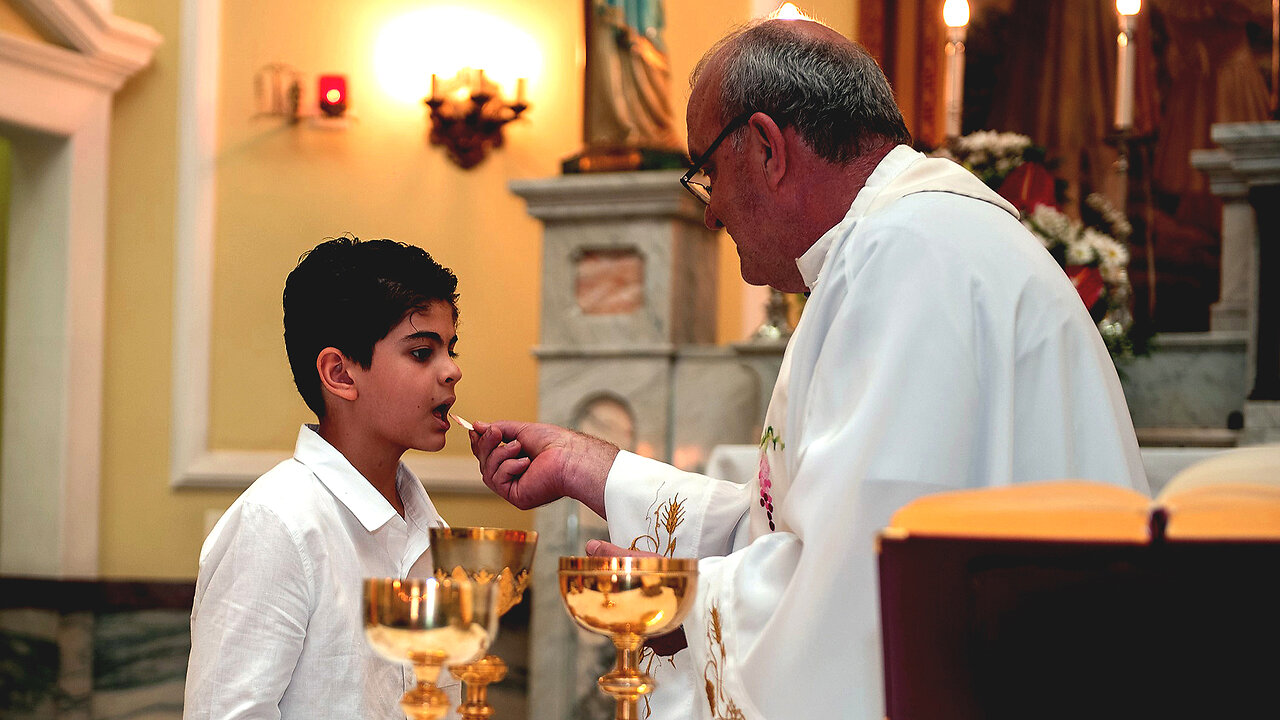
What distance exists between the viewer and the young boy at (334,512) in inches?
75.5

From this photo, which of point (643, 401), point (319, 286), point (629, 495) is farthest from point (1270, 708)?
point (643, 401)

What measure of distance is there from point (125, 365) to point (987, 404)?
5324 millimetres

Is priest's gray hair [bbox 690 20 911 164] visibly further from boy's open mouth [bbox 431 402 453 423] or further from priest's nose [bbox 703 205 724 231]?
boy's open mouth [bbox 431 402 453 423]

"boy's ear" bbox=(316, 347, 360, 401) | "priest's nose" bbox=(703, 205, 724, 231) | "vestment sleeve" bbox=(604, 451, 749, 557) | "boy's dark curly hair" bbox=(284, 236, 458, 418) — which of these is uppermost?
"priest's nose" bbox=(703, 205, 724, 231)

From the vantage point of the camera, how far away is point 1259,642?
1024 mm

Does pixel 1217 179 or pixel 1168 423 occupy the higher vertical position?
pixel 1217 179

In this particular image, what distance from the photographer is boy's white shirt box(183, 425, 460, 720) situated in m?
1.89

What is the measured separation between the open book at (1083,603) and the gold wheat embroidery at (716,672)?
0.61 m

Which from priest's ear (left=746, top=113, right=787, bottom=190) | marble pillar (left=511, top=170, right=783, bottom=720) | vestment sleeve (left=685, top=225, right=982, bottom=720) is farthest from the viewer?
marble pillar (left=511, top=170, right=783, bottom=720)

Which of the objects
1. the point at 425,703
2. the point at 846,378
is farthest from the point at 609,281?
the point at 425,703

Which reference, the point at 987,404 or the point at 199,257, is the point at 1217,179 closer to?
the point at 987,404

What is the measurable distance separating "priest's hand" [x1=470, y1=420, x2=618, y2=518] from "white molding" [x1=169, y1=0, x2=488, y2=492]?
3830 mm

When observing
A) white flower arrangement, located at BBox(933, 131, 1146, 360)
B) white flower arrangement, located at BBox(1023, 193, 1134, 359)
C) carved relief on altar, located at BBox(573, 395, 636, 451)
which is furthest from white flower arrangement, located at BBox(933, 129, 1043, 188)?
carved relief on altar, located at BBox(573, 395, 636, 451)

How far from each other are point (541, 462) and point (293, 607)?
526mm
